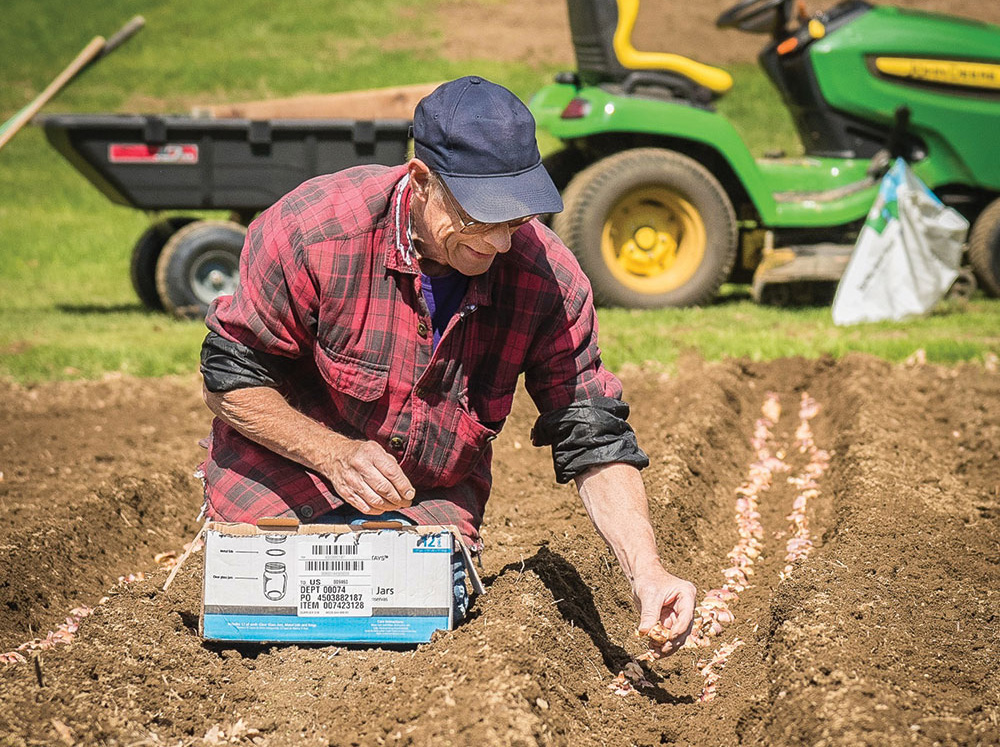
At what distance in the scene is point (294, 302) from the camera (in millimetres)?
2891

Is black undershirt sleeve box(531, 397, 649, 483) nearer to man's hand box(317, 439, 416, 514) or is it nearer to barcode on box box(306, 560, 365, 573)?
man's hand box(317, 439, 416, 514)

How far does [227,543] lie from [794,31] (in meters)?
6.43

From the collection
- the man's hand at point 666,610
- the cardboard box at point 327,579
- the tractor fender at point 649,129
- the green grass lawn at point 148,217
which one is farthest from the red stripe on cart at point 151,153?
the man's hand at point 666,610

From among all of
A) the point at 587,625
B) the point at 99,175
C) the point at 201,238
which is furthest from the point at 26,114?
the point at 587,625

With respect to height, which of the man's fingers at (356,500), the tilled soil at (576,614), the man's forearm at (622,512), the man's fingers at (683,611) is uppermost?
the man's fingers at (356,500)

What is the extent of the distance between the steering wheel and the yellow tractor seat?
44 centimetres

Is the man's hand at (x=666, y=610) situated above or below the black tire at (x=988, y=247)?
A: above

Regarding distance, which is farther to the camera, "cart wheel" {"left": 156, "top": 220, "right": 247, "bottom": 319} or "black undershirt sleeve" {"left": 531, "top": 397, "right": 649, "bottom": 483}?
"cart wheel" {"left": 156, "top": 220, "right": 247, "bottom": 319}

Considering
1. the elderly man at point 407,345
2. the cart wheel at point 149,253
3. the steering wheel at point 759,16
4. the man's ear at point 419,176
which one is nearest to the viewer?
the man's ear at point 419,176

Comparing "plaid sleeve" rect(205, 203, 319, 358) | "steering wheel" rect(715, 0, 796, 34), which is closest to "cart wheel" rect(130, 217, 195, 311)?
"steering wheel" rect(715, 0, 796, 34)

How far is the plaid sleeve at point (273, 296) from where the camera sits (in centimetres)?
287

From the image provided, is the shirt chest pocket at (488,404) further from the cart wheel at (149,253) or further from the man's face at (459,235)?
the cart wheel at (149,253)

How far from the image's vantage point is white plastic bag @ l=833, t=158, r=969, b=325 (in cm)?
735

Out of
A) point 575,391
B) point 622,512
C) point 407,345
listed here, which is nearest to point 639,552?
point 622,512
